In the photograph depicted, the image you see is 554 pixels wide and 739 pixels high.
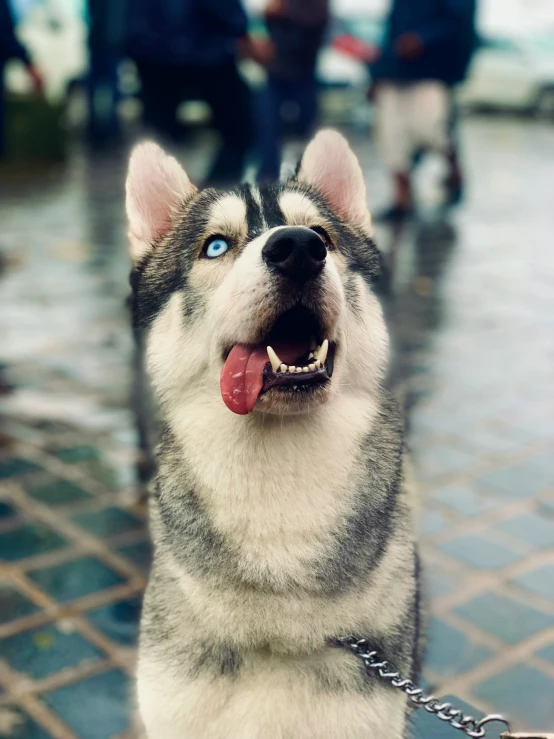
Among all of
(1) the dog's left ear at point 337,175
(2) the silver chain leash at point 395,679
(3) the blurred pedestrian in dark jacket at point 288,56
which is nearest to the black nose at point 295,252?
(1) the dog's left ear at point 337,175

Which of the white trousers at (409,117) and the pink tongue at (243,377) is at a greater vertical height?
the white trousers at (409,117)

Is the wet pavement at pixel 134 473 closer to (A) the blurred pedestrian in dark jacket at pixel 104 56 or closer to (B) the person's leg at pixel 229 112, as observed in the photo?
(B) the person's leg at pixel 229 112

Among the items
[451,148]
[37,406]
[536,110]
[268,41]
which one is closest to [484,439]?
[37,406]

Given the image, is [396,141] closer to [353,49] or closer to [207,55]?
[353,49]

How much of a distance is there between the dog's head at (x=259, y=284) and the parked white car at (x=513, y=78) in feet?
77.5

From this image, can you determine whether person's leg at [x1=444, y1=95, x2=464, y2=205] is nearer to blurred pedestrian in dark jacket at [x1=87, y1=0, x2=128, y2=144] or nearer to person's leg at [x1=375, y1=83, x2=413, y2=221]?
person's leg at [x1=375, y1=83, x2=413, y2=221]

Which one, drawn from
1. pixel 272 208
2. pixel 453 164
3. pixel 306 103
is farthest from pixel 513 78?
pixel 272 208

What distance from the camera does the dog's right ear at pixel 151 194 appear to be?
268 centimetres

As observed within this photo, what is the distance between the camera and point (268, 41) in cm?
988

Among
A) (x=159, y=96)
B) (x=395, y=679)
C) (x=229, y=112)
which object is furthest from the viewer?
(x=159, y=96)

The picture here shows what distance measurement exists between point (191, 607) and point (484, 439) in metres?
3.38

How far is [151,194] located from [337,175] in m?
0.53

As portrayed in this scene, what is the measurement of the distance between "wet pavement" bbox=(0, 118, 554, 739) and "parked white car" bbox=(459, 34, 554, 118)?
1659cm

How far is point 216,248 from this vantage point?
8.27ft
